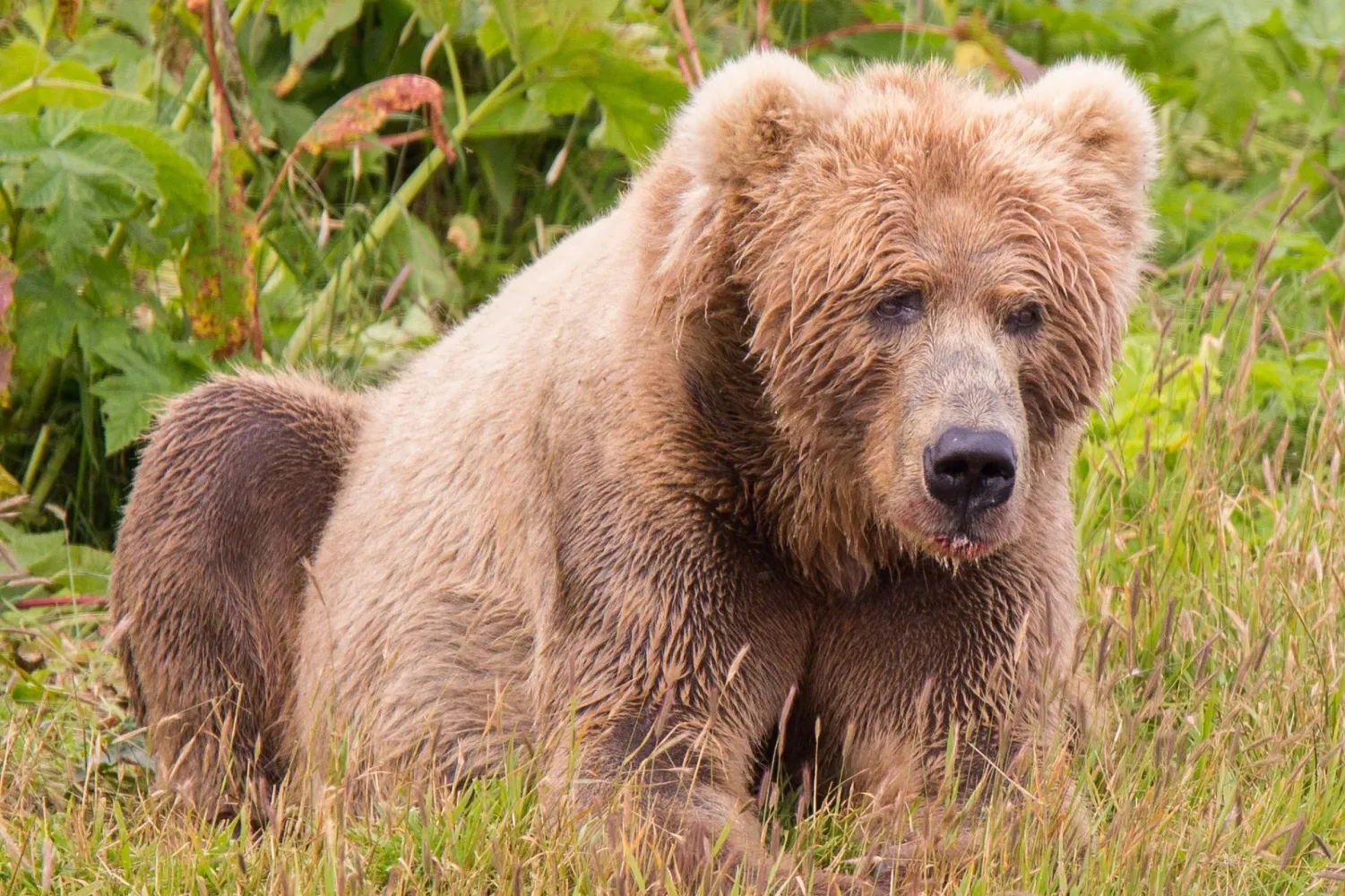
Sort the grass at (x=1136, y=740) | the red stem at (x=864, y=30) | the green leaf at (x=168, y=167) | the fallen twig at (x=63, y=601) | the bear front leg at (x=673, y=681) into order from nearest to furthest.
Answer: the grass at (x=1136, y=740)
the bear front leg at (x=673, y=681)
the green leaf at (x=168, y=167)
the fallen twig at (x=63, y=601)
the red stem at (x=864, y=30)

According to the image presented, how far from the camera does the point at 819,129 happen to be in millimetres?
3822

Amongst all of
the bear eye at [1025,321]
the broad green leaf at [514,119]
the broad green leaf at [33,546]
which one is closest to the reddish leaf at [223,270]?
the broad green leaf at [33,546]

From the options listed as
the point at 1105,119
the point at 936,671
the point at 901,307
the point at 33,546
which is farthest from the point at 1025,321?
the point at 33,546

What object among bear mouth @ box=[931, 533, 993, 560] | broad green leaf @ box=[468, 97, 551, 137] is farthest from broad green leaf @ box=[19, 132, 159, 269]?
bear mouth @ box=[931, 533, 993, 560]

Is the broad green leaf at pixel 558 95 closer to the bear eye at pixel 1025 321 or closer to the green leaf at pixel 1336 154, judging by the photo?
the bear eye at pixel 1025 321

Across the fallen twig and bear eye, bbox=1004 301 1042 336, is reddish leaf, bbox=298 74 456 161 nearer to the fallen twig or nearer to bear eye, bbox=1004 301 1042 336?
the fallen twig

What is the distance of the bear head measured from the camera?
362 cm

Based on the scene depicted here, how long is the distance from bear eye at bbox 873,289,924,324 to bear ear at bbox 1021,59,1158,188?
0.53 m

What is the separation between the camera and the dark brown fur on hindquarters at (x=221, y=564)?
193 inches

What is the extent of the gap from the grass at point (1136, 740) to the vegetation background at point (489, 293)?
0.02 metres

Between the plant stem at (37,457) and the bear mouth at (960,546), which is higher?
the bear mouth at (960,546)

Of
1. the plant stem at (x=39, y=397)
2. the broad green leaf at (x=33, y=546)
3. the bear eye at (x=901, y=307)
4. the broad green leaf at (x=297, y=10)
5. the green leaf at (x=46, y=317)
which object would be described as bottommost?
the broad green leaf at (x=33, y=546)

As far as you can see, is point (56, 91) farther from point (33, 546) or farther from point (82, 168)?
point (33, 546)

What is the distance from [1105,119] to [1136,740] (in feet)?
4.54
